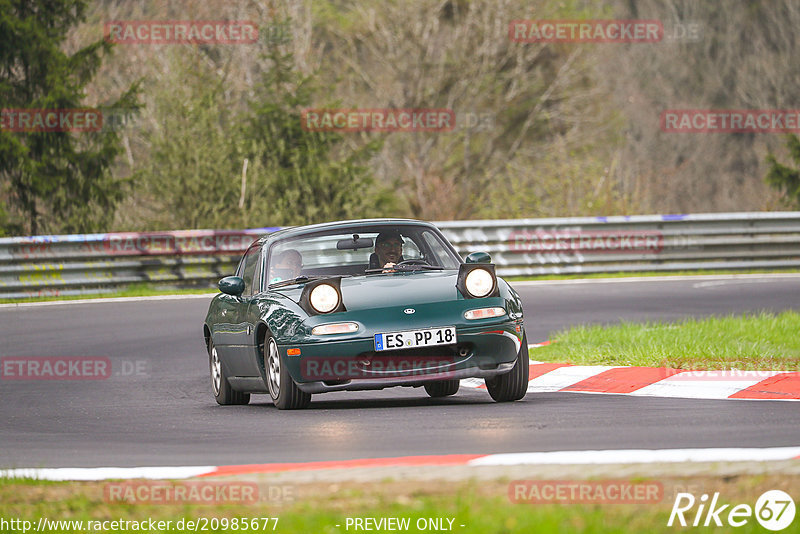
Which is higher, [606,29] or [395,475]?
[606,29]

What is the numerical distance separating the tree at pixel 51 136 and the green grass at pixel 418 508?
20680 mm

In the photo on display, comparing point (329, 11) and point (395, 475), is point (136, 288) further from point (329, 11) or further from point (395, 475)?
point (329, 11)

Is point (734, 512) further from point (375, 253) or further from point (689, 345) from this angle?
point (689, 345)

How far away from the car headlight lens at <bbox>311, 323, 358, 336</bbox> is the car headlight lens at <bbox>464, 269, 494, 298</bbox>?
84 centimetres

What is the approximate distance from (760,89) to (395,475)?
48.9 m

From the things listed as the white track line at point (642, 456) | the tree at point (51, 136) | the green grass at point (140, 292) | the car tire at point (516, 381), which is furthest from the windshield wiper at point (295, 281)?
the tree at point (51, 136)

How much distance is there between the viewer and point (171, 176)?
25203mm

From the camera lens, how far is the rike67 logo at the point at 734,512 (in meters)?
4.66

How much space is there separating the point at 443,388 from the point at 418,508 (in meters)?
5.29

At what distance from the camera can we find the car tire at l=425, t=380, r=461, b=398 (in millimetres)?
10273

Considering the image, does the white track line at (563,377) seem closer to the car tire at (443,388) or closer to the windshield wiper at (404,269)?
the car tire at (443,388)

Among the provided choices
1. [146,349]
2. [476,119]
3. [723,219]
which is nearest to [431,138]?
[476,119]

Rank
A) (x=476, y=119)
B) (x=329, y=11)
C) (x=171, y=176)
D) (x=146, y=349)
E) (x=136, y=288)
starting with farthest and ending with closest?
(x=329, y=11)
(x=476, y=119)
(x=171, y=176)
(x=136, y=288)
(x=146, y=349)

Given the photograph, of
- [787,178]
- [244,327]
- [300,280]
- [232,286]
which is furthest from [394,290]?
[787,178]
